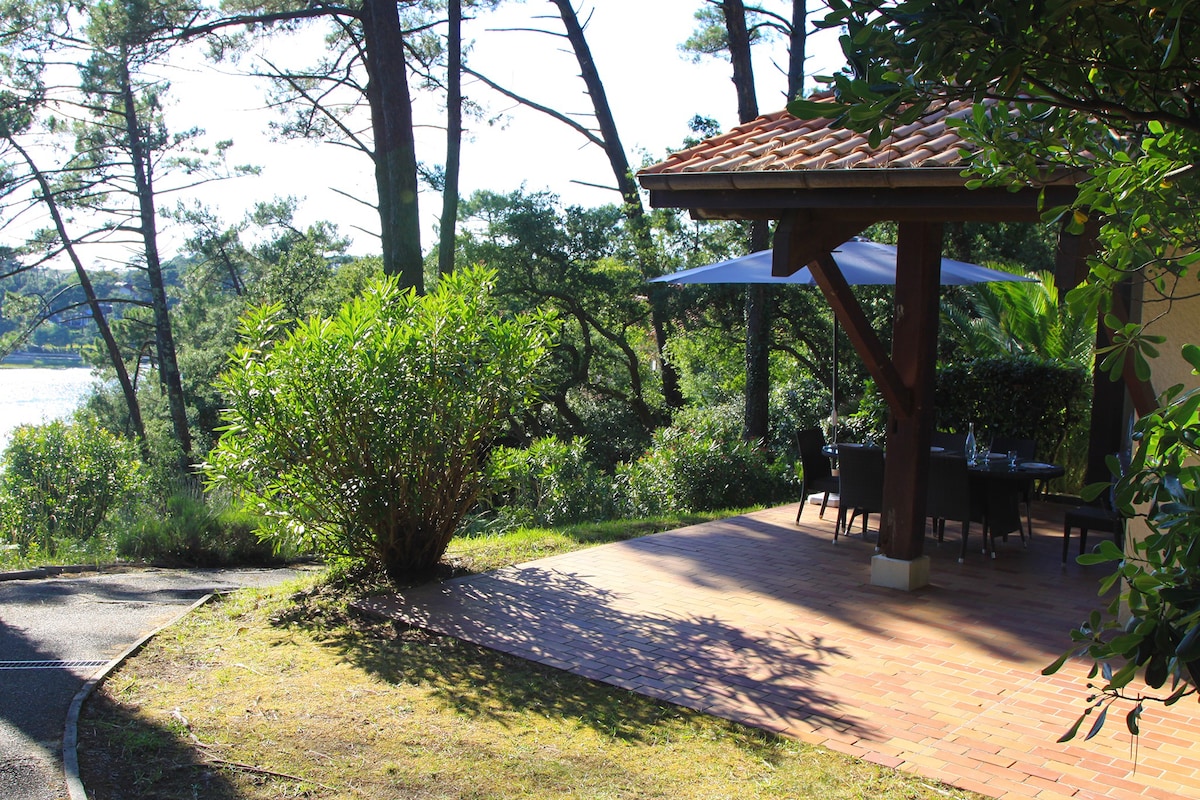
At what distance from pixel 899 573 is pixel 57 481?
14.8 metres

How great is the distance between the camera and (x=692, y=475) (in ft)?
39.3

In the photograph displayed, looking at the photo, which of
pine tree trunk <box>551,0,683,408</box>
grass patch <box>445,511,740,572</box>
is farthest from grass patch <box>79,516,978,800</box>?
pine tree trunk <box>551,0,683,408</box>

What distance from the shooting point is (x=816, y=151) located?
6.46m

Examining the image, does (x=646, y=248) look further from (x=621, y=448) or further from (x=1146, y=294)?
(x=1146, y=294)

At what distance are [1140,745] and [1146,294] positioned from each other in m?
2.67

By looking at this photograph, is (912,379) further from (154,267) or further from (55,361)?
(55,361)

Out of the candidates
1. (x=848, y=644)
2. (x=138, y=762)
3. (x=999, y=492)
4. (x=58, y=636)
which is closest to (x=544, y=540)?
(x=848, y=644)

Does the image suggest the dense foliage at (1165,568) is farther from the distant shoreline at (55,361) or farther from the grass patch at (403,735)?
the distant shoreline at (55,361)

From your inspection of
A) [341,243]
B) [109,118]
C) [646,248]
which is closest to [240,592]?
[646,248]

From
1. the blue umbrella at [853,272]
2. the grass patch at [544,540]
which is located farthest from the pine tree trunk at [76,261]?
the blue umbrella at [853,272]

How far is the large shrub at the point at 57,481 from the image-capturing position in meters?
15.6

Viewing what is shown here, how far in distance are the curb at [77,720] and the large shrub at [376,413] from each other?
1.21m

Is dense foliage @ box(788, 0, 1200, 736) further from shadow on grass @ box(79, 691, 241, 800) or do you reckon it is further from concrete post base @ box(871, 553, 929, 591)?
concrete post base @ box(871, 553, 929, 591)

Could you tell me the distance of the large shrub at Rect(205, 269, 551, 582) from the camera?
6715 mm
